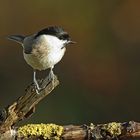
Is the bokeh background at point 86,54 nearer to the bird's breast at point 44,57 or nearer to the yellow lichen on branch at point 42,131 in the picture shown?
the bird's breast at point 44,57

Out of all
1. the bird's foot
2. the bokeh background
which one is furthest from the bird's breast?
the bokeh background

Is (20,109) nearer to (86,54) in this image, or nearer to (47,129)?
(47,129)

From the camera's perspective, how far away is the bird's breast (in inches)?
132

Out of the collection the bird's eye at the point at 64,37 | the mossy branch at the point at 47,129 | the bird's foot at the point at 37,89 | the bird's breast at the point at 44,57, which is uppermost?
the bird's eye at the point at 64,37

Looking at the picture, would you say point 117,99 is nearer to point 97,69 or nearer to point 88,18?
point 97,69

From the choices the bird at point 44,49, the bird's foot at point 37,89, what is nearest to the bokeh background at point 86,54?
the bird at point 44,49

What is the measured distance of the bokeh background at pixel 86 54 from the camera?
20.0 ft

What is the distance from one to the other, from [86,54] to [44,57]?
3.30 meters

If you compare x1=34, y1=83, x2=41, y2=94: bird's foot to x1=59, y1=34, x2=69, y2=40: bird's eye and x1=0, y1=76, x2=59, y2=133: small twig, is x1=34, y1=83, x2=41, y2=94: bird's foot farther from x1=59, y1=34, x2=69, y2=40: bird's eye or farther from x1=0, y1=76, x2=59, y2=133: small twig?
x1=59, y1=34, x2=69, y2=40: bird's eye

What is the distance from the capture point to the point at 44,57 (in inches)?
133

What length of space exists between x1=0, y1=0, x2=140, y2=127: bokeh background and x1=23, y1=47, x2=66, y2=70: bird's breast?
2.50 metres

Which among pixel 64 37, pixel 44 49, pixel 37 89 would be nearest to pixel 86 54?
pixel 44 49

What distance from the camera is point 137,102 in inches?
241

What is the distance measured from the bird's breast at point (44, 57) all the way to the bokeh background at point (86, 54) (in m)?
2.50
